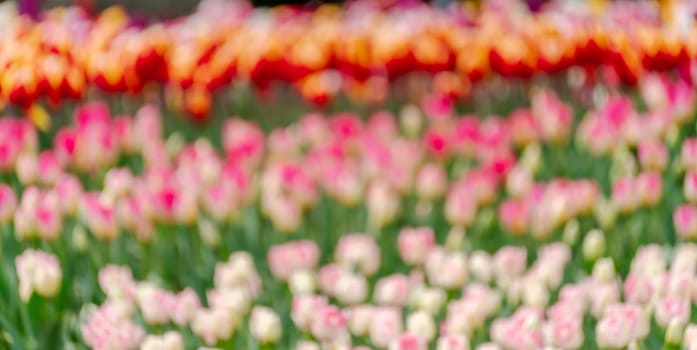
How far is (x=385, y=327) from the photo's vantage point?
2.36 m

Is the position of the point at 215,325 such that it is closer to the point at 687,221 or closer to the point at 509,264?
the point at 509,264

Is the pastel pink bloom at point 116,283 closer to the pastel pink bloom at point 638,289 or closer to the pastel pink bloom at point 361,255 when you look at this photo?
the pastel pink bloom at point 361,255

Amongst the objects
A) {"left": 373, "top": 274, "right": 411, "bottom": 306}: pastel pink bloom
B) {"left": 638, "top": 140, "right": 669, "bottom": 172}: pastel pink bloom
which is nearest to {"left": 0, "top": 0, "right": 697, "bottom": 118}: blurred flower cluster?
{"left": 638, "top": 140, "right": 669, "bottom": 172}: pastel pink bloom

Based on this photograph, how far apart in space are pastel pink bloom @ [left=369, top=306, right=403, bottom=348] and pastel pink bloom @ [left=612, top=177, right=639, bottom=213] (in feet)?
2.95

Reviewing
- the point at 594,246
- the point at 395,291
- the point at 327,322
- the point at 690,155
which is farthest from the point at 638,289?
the point at 690,155

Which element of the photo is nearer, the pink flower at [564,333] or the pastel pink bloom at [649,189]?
the pink flower at [564,333]

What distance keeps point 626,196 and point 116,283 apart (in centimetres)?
113

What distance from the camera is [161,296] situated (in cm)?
250

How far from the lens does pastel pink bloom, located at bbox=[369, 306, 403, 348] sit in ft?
7.73

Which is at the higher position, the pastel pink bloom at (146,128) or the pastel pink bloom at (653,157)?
the pastel pink bloom at (653,157)

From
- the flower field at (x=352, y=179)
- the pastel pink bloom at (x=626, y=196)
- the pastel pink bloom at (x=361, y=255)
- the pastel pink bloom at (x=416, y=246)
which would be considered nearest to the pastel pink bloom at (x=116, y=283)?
the flower field at (x=352, y=179)

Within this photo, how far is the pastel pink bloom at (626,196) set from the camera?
313 cm

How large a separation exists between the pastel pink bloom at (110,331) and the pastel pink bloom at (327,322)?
0.32 metres

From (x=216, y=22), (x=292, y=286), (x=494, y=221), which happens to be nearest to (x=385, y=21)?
(x=216, y=22)
